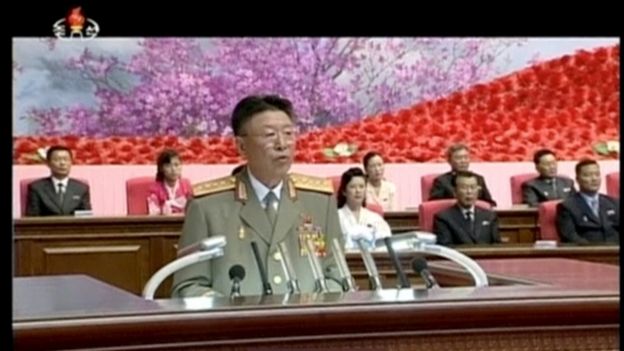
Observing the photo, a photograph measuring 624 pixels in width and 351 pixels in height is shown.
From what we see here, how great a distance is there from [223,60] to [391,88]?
4.09 ft

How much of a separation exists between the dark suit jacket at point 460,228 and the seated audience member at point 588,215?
1.30 ft

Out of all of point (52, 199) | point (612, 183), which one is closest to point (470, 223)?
point (52, 199)

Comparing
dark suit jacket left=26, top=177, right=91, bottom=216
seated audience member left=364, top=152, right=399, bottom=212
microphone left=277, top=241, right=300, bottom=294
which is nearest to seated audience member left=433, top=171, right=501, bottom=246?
seated audience member left=364, top=152, right=399, bottom=212

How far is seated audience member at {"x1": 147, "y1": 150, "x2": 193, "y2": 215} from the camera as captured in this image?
6.11 meters

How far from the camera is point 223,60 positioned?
7988mm

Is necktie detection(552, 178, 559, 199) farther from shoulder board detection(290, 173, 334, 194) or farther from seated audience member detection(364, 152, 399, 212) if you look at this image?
shoulder board detection(290, 173, 334, 194)

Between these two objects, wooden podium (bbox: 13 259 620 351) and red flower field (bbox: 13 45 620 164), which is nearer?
wooden podium (bbox: 13 259 620 351)

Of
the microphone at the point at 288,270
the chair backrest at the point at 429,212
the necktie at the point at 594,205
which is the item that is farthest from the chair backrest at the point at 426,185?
the microphone at the point at 288,270

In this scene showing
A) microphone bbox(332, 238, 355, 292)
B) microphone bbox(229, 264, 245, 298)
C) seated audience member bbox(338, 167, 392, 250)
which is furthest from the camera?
seated audience member bbox(338, 167, 392, 250)

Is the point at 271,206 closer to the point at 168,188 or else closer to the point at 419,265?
the point at 419,265

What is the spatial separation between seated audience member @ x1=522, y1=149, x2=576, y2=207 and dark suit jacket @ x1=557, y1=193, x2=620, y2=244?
4.15 feet

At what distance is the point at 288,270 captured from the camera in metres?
1.97
